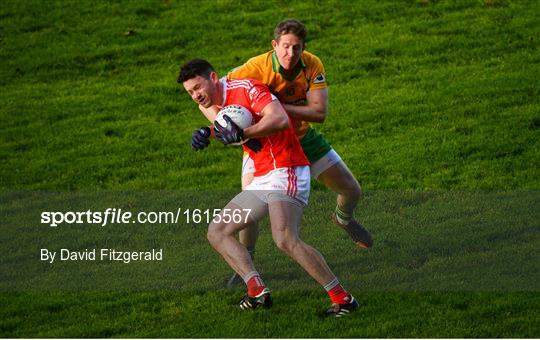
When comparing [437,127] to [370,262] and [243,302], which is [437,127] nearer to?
[370,262]

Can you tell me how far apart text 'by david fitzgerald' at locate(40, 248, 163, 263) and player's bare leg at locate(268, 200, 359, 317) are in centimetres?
291

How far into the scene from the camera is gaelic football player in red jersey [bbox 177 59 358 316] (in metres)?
10.0

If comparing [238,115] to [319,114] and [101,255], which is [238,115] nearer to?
[319,114]

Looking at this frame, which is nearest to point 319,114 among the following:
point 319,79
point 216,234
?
point 319,79

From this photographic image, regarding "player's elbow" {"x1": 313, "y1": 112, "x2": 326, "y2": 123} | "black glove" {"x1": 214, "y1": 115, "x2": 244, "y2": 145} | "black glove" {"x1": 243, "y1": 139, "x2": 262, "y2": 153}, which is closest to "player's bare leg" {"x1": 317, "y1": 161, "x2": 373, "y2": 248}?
"player's elbow" {"x1": 313, "y1": 112, "x2": 326, "y2": 123}

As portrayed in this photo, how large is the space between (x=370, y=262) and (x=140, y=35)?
10845mm

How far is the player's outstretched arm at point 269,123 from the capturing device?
32.6 ft

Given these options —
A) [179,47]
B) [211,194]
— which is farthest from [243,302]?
[179,47]

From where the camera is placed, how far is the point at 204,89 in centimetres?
1014

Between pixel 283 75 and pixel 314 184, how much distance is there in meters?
4.08

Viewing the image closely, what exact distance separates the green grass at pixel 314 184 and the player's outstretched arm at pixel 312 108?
1.60 m

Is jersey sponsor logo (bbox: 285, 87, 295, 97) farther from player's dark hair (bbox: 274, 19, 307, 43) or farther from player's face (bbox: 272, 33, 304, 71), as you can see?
player's dark hair (bbox: 274, 19, 307, 43)

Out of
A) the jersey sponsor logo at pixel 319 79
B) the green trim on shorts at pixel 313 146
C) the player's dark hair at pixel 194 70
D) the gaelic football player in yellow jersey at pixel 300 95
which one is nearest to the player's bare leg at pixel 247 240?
the gaelic football player in yellow jersey at pixel 300 95

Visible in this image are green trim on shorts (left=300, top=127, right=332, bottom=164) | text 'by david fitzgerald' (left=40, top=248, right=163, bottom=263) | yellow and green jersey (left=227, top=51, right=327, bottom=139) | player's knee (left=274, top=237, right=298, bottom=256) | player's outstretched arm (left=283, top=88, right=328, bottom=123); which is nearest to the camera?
player's knee (left=274, top=237, right=298, bottom=256)
